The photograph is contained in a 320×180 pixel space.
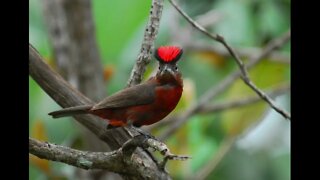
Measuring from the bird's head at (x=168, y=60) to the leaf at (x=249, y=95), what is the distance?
233 cm

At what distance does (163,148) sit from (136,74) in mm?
771

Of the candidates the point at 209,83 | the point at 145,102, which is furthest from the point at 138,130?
the point at 209,83

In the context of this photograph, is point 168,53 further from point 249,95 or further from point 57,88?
point 249,95

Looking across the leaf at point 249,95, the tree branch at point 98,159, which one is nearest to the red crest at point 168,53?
the tree branch at point 98,159

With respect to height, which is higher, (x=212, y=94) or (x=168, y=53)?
(x=212, y=94)

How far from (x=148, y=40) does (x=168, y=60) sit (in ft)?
1.77

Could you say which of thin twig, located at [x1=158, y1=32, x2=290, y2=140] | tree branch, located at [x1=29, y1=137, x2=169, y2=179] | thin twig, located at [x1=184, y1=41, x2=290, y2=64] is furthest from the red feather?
thin twig, located at [x1=184, y1=41, x2=290, y2=64]

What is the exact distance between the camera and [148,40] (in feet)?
10.1

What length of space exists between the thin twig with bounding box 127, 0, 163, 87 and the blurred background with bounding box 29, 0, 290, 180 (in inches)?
65.5

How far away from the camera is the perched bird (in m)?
2.68

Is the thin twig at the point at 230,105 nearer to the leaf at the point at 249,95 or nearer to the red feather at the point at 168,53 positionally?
the leaf at the point at 249,95

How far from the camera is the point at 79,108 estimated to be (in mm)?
2830
